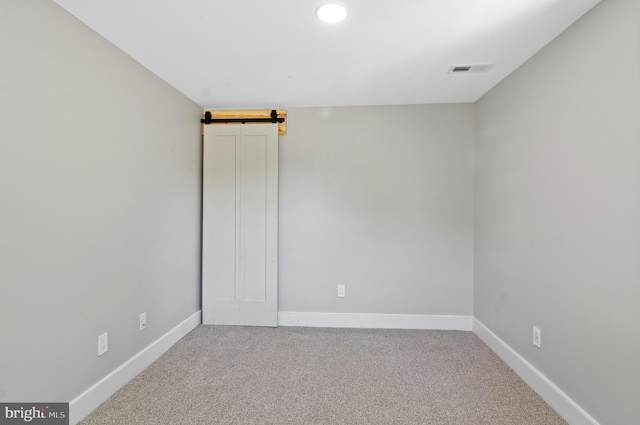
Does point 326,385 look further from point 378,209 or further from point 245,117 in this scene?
point 245,117

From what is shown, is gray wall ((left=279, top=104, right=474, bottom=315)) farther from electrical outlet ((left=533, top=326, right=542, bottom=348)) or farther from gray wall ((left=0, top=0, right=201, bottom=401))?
gray wall ((left=0, top=0, right=201, bottom=401))

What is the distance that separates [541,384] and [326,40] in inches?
104

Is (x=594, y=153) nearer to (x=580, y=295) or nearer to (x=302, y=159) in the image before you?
(x=580, y=295)

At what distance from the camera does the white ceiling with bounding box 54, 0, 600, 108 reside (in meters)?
1.54

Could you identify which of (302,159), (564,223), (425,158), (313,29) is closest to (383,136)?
(425,158)

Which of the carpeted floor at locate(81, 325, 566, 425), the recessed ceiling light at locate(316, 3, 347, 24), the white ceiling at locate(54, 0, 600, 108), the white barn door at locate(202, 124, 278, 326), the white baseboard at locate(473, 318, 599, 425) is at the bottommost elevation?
the carpeted floor at locate(81, 325, 566, 425)

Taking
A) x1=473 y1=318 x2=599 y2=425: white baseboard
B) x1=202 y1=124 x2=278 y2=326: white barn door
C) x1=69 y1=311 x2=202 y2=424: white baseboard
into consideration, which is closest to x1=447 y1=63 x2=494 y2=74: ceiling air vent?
x1=202 y1=124 x2=278 y2=326: white barn door

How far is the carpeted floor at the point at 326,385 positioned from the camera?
1706 millimetres

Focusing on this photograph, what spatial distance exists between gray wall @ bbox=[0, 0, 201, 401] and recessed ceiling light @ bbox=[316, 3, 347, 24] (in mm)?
1383

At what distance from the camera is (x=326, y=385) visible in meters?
2.00

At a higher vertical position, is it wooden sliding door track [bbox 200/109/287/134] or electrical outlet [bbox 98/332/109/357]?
wooden sliding door track [bbox 200/109/287/134]

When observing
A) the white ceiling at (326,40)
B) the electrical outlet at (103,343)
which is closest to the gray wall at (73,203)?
the electrical outlet at (103,343)

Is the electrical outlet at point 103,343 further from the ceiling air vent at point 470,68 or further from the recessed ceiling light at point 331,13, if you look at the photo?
the ceiling air vent at point 470,68

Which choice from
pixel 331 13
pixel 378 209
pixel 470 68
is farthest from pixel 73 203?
pixel 470 68
